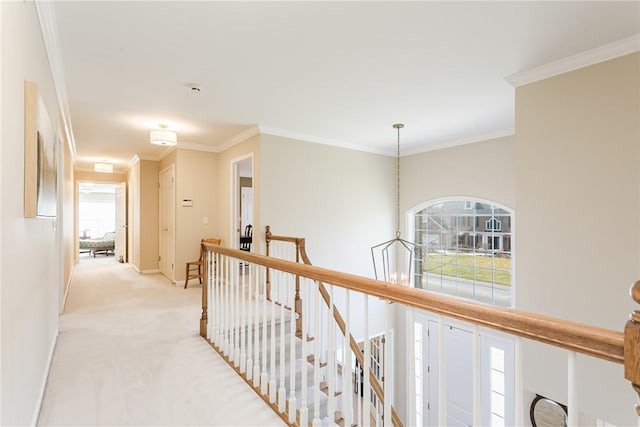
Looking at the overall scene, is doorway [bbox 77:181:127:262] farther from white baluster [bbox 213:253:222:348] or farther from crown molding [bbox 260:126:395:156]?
white baluster [bbox 213:253:222:348]

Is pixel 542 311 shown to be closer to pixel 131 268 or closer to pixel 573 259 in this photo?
pixel 573 259

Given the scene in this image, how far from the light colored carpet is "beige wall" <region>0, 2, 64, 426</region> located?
1.03ft

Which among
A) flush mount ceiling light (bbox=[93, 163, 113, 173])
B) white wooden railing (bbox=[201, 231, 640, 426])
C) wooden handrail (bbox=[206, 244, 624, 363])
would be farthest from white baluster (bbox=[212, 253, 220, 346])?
flush mount ceiling light (bbox=[93, 163, 113, 173])

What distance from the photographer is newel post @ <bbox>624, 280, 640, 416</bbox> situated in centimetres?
67

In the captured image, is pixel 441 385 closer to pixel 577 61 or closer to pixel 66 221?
pixel 577 61

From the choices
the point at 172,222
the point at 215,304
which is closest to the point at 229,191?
the point at 172,222

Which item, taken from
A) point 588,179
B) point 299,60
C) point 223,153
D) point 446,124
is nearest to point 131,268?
point 223,153

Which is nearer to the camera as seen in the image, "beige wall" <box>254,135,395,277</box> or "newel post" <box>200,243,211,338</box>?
"newel post" <box>200,243,211,338</box>

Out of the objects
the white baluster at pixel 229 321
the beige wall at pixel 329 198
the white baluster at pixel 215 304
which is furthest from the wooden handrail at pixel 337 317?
the white baluster at pixel 215 304

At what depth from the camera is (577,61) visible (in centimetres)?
247

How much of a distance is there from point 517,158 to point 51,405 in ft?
12.8

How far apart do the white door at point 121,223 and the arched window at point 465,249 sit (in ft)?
21.8

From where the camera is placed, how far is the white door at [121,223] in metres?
7.62

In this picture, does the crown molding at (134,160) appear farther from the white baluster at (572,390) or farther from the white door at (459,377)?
the white baluster at (572,390)
